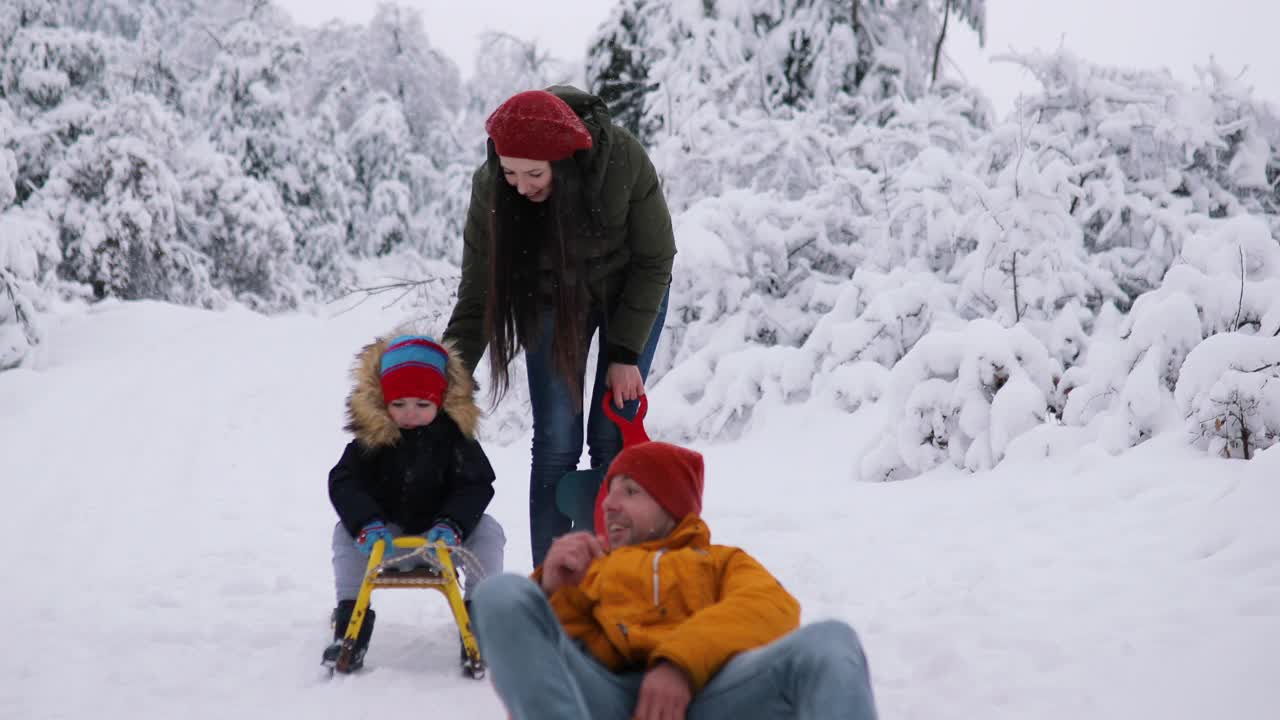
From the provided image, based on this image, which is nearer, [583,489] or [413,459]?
[583,489]

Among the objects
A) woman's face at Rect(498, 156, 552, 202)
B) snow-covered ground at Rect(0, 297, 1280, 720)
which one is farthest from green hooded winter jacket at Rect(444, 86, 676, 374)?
snow-covered ground at Rect(0, 297, 1280, 720)

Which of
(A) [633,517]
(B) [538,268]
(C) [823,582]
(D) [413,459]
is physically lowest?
(C) [823,582]

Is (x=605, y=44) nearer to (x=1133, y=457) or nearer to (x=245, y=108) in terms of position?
(x=1133, y=457)

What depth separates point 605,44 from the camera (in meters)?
11.4

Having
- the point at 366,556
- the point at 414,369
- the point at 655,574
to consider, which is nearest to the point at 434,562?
the point at 366,556

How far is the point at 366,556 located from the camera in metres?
2.96

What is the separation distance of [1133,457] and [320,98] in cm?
2408

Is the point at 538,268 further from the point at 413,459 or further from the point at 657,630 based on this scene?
the point at 657,630

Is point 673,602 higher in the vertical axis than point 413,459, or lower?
higher

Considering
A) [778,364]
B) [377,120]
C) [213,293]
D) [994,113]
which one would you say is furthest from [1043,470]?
[377,120]

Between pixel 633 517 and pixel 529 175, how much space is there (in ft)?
3.55

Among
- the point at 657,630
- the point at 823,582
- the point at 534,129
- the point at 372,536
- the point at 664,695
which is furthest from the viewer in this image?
the point at 823,582

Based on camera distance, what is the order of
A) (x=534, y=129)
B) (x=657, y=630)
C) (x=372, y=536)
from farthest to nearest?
1. (x=372, y=536)
2. (x=534, y=129)
3. (x=657, y=630)

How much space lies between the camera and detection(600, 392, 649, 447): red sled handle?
274cm
